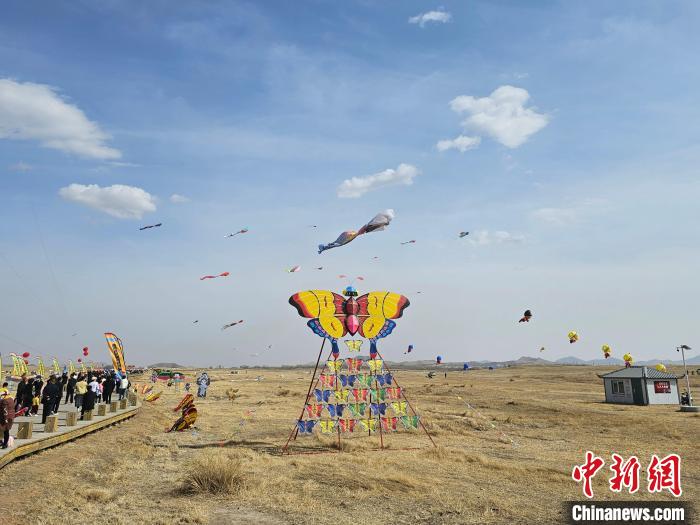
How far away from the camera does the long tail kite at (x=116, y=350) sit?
106ft

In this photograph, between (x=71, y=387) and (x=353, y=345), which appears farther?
(x=71, y=387)

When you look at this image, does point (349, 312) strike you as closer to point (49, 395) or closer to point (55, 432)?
point (55, 432)

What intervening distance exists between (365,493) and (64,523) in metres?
6.94

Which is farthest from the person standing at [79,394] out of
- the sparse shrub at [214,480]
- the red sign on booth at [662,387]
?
the red sign on booth at [662,387]

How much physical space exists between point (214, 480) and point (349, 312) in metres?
8.71

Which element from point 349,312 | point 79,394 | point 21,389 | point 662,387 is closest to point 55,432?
point 21,389

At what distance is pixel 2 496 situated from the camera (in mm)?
11484

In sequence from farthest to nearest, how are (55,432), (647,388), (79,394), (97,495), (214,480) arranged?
1. (647,388)
2. (79,394)
3. (55,432)
4. (214,480)
5. (97,495)

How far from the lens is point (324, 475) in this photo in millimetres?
15125

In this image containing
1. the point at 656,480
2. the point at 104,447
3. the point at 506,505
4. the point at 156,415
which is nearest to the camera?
the point at 506,505

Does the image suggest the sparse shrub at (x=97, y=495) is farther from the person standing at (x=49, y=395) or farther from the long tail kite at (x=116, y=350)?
the long tail kite at (x=116, y=350)

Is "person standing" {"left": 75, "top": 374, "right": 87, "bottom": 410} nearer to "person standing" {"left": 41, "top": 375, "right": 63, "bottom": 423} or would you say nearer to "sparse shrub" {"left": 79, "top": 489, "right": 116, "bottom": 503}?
"person standing" {"left": 41, "top": 375, "right": 63, "bottom": 423}

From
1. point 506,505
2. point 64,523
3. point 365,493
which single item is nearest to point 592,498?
point 506,505

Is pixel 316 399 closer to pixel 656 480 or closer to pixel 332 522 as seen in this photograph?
pixel 332 522
